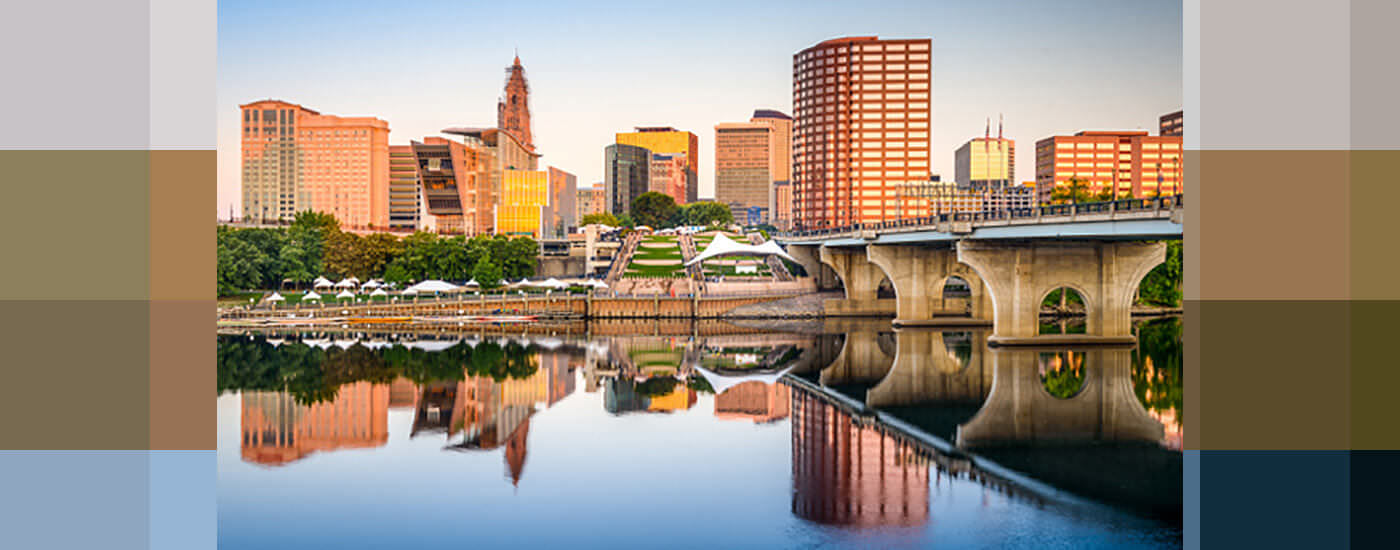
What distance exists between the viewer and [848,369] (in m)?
60.7

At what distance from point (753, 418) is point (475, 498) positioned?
17.6m

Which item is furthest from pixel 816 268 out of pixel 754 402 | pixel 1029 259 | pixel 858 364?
pixel 754 402

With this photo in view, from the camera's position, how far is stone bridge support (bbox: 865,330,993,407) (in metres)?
48.7

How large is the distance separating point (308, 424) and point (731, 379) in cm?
2368

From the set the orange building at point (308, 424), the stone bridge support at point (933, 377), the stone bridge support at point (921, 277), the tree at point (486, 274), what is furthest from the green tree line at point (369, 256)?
the stone bridge support at point (933, 377)

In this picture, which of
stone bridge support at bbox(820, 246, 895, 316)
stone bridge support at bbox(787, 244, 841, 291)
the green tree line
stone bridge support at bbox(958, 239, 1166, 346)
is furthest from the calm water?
stone bridge support at bbox(787, 244, 841, 291)

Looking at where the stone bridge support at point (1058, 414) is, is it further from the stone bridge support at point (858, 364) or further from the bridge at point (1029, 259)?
the bridge at point (1029, 259)

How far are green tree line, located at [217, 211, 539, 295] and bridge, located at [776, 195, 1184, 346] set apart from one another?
50113 mm

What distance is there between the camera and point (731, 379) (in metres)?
57.4

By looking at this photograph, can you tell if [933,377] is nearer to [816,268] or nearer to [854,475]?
[854,475]
